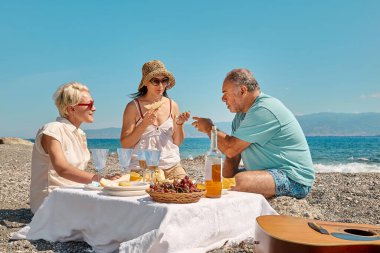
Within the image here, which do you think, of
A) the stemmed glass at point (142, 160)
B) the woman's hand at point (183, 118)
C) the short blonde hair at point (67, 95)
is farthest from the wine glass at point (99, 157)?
the woman's hand at point (183, 118)

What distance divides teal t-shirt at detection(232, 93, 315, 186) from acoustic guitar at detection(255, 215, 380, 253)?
184 centimetres

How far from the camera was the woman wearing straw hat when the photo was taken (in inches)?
211

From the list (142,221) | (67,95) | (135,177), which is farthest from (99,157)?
(67,95)

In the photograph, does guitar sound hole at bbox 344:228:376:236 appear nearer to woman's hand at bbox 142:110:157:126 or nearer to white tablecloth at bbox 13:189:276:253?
white tablecloth at bbox 13:189:276:253

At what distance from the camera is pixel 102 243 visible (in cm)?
355

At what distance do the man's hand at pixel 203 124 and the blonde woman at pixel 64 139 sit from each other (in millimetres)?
1339

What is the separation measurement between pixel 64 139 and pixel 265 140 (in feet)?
7.78

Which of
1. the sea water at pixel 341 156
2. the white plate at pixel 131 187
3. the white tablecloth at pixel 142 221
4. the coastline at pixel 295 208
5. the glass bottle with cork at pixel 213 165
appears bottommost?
the sea water at pixel 341 156

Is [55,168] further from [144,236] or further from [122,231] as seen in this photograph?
[144,236]

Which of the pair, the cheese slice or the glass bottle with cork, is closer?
the glass bottle with cork

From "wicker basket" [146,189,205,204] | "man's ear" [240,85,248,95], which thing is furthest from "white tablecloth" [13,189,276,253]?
"man's ear" [240,85,248,95]

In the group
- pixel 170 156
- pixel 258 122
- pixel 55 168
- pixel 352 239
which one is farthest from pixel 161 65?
pixel 352 239

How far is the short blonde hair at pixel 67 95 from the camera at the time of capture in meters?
4.52

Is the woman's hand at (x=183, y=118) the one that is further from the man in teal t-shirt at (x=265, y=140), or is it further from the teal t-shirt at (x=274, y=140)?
the teal t-shirt at (x=274, y=140)
